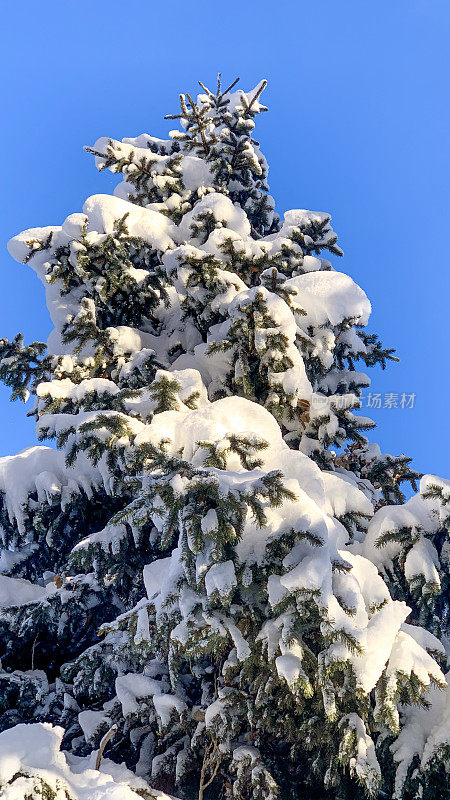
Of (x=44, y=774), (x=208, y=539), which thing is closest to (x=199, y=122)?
(x=208, y=539)

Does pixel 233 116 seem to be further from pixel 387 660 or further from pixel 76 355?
pixel 387 660

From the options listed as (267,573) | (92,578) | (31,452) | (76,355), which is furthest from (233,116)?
(267,573)

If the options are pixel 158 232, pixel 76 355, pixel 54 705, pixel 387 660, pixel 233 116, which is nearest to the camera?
pixel 387 660

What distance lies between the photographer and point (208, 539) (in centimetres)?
362

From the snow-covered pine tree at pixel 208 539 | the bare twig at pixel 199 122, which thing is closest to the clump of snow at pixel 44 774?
the snow-covered pine tree at pixel 208 539

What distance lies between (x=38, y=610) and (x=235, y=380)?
3056mm

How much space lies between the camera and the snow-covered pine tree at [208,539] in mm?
3584

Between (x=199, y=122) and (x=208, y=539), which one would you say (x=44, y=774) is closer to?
(x=208, y=539)

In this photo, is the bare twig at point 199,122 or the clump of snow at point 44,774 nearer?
the clump of snow at point 44,774

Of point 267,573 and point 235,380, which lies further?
point 235,380

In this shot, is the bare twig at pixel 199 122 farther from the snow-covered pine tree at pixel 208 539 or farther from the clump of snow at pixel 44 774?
the clump of snow at pixel 44 774

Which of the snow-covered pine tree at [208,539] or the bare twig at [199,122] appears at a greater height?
the bare twig at [199,122]

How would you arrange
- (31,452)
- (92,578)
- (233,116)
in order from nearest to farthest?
(92,578) → (31,452) → (233,116)

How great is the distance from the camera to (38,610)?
5.82 meters
